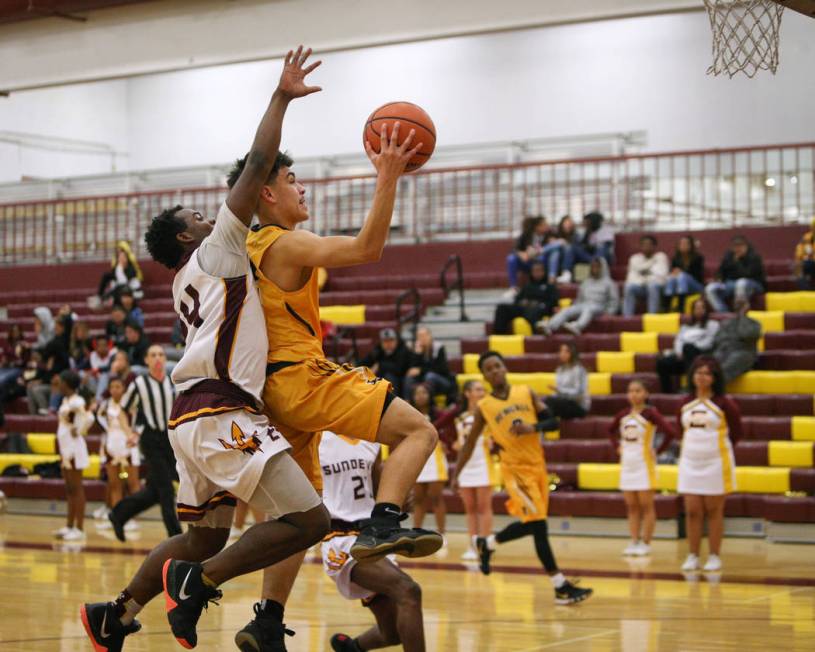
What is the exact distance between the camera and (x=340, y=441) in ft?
18.4

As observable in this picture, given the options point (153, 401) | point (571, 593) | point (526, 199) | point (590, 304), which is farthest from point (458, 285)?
point (571, 593)

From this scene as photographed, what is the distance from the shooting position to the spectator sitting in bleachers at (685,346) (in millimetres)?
12508

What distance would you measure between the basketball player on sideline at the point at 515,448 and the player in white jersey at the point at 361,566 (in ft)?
9.06

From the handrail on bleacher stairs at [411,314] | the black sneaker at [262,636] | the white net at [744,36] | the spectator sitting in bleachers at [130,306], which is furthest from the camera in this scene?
the spectator sitting in bleachers at [130,306]

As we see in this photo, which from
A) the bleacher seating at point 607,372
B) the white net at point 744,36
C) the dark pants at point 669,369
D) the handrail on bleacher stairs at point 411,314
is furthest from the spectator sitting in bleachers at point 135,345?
the white net at point 744,36

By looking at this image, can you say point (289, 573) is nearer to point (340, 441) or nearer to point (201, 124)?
point (340, 441)

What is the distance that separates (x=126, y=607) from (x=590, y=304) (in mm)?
9648

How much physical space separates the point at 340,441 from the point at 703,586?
3.97 m

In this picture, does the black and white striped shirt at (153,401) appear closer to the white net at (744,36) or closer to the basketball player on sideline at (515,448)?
the basketball player on sideline at (515,448)

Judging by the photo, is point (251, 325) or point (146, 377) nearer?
point (251, 325)

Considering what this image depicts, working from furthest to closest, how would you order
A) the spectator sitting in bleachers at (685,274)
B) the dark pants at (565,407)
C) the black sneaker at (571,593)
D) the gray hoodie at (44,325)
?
the gray hoodie at (44,325)
the spectator sitting in bleachers at (685,274)
the dark pants at (565,407)
the black sneaker at (571,593)

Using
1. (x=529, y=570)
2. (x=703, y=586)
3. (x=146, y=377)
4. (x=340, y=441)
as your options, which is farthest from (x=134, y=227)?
(x=340, y=441)

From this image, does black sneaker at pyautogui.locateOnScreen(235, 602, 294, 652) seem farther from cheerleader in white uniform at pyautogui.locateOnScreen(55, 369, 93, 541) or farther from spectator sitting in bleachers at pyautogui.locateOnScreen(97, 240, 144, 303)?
spectator sitting in bleachers at pyautogui.locateOnScreen(97, 240, 144, 303)

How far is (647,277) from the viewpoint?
46.4 feet
